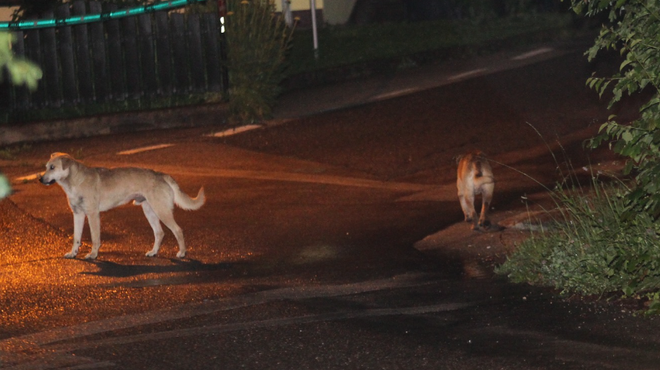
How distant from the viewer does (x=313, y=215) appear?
37.5 ft

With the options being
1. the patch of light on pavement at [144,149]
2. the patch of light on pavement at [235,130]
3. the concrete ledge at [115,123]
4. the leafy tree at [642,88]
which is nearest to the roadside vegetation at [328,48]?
the concrete ledge at [115,123]

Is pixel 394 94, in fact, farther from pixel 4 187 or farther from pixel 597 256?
pixel 597 256

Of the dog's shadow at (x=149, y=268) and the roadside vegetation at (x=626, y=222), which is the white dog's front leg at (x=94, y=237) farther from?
the roadside vegetation at (x=626, y=222)

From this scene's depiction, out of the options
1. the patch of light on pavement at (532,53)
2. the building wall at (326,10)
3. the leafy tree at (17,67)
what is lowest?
the patch of light on pavement at (532,53)

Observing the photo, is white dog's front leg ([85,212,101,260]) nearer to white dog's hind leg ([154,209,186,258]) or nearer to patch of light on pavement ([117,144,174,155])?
white dog's hind leg ([154,209,186,258])

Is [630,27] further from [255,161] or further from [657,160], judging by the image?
[255,161]

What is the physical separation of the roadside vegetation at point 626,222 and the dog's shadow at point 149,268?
9.46ft

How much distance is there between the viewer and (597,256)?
7301 millimetres

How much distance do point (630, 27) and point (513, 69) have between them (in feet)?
44.6

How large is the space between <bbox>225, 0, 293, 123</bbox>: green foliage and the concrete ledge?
41 cm

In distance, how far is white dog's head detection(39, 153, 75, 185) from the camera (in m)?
9.48

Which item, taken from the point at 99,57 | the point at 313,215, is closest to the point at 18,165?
the point at 99,57

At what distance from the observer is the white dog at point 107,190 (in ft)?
31.2

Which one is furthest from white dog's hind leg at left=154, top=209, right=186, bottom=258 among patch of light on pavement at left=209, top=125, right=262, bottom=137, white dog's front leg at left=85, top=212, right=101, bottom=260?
patch of light on pavement at left=209, top=125, right=262, bottom=137
